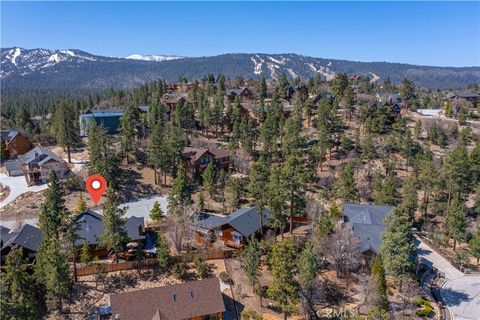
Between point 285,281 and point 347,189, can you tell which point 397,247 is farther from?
point 347,189

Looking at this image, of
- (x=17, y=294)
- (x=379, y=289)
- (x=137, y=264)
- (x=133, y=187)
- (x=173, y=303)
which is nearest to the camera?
(x=17, y=294)

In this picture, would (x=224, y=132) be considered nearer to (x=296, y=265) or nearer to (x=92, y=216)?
(x=92, y=216)

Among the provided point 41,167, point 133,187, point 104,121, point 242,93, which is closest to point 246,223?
point 133,187

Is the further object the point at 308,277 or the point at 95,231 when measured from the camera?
the point at 95,231

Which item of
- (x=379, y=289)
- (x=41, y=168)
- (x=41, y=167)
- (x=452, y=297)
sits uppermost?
(x=41, y=167)

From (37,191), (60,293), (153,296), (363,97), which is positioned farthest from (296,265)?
(363,97)

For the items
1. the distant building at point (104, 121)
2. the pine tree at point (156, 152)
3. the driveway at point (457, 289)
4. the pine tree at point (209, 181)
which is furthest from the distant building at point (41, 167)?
the driveway at point (457, 289)

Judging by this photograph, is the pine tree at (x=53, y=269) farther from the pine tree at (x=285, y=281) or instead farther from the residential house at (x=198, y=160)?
the residential house at (x=198, y=160)
